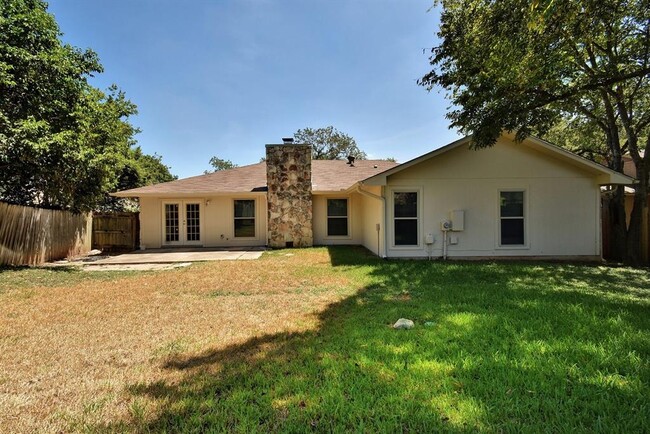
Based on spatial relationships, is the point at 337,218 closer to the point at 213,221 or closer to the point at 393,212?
the point at 393,212

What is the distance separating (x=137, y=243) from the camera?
46.3 ft

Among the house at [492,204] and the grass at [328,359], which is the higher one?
the house at [492,204]

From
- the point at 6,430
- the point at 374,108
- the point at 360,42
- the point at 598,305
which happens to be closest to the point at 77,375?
the point at 6,430

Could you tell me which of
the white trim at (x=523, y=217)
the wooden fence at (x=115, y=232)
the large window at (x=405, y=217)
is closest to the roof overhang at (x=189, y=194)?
the wooden fence at (x=115, y=232)

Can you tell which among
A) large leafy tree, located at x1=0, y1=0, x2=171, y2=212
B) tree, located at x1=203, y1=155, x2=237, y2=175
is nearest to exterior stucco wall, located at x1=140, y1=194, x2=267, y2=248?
large leafy tree, located at x1=0, y1=0, x2=171, y2=212

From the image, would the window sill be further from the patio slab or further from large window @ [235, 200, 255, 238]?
large window @ [235, 200, 255, 238]

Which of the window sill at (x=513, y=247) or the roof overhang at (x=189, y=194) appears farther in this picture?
the roof overhang at (x=189, y=194)

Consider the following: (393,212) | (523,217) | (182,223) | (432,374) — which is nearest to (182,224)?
(182,223)

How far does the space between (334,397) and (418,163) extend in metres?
8.20

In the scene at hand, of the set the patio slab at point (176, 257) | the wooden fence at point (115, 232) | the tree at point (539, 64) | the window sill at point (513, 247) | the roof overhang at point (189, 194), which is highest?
the tree at point (539, 64)

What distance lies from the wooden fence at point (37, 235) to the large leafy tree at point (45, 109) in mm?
867

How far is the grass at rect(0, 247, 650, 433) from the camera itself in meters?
2.26

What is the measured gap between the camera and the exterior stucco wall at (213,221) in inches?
542

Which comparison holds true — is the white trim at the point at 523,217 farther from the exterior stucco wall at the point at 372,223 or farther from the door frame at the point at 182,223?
the door frame at the point at 182,223
